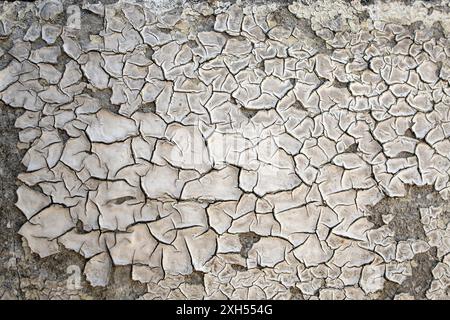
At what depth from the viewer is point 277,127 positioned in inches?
85.3

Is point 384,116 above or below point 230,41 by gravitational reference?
below

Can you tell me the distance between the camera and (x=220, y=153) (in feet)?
7.00

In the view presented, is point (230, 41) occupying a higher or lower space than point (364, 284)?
higher

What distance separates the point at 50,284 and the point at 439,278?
1293 millimetres

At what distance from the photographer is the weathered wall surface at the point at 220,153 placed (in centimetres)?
208

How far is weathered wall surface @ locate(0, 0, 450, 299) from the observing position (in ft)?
6.82
